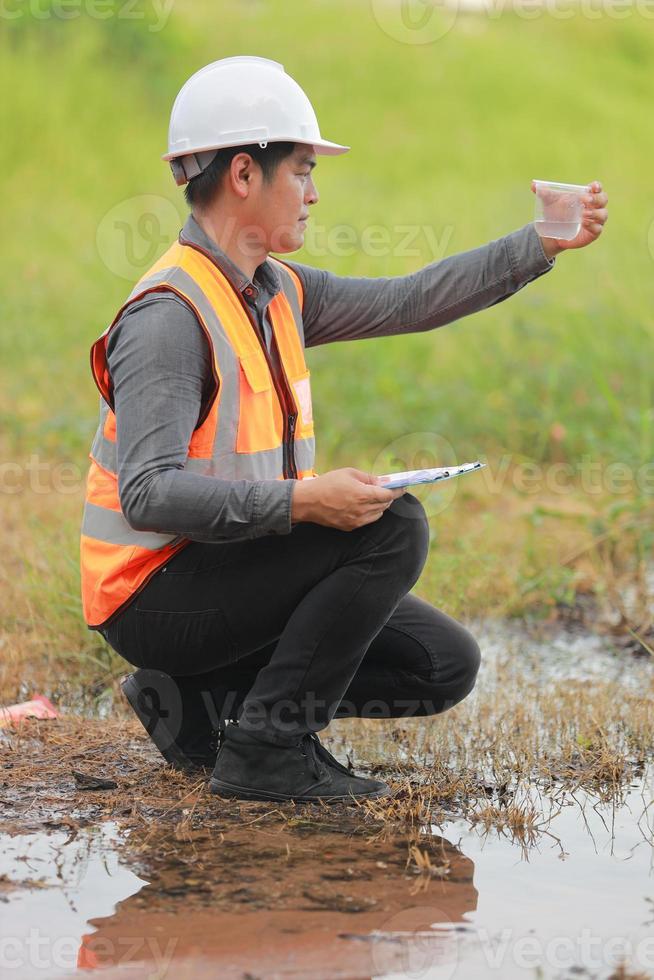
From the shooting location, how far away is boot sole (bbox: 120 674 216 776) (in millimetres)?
3025

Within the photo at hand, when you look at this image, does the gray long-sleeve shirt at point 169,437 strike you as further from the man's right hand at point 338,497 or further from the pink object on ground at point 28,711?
the pink object on ground at point 28,711

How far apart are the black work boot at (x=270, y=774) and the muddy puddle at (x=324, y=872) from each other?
33 mm

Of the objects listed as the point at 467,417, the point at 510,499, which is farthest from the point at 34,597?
the point at 467,417

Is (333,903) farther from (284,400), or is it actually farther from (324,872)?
(284,400)

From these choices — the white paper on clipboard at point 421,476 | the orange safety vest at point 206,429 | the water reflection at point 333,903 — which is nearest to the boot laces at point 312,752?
the water reflection at point 333,903

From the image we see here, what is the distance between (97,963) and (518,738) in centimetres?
142

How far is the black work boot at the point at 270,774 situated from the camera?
2.85 meters

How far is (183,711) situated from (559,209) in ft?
4.55

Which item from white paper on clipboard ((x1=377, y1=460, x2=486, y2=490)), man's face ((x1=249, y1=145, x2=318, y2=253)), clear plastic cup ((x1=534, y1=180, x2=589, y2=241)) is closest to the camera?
white paper on clipboard ((x1=377, y1=460, x2=486, y2=490))

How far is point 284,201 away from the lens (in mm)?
2834

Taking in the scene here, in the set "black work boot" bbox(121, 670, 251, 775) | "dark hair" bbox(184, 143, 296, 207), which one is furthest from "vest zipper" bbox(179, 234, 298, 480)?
"black work boot" bbox(121, 670, 251, 775)

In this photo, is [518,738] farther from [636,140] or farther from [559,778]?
[636,140]

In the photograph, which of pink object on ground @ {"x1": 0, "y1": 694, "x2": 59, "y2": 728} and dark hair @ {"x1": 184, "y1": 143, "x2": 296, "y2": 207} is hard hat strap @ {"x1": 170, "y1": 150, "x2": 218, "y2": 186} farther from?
pink object on ground @ {"x1": 0, "y1": 694, "x2": 59, "y2": 728}

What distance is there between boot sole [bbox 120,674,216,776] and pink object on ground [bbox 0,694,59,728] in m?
0.44
